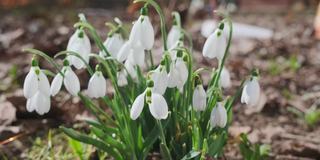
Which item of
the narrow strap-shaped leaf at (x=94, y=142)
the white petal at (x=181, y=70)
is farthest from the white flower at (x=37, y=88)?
the white petal at (x=181, y=70)

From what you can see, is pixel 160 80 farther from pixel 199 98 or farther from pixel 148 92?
pixel 199 98

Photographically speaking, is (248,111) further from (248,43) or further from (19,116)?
(248,43)

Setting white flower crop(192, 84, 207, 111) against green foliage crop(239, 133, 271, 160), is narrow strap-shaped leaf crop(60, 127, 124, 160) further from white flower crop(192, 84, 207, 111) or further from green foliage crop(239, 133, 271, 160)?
green foliage crop(239, 133, 271, 160)

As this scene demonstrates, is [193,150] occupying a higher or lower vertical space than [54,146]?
higher

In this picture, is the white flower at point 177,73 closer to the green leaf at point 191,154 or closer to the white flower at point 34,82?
Answer: the green leaf at point 191,154

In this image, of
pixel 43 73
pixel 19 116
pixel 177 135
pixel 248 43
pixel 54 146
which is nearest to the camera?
pixel 43 73

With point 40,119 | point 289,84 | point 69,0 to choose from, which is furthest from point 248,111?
point 69,0

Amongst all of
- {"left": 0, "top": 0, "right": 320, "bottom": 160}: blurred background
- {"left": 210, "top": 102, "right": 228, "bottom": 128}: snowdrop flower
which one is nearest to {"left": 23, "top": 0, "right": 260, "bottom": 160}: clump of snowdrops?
{"left": 210, "top": 102, "right": 228, "bottom": 128}: snowdrop flower
